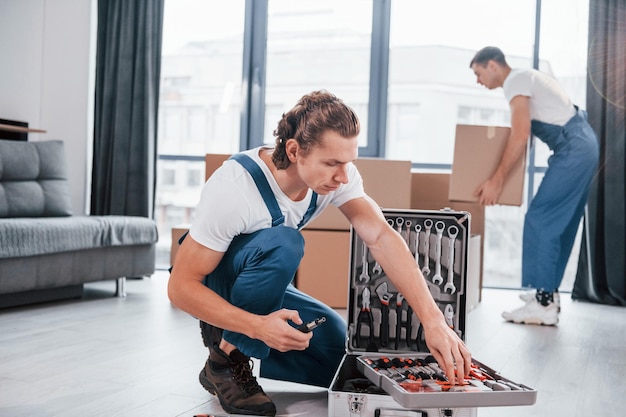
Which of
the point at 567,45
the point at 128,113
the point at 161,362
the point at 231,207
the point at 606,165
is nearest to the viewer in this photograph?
the point at 231,207

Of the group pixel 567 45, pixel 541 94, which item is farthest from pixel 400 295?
pixel 567 45

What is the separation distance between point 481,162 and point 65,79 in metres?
2.92

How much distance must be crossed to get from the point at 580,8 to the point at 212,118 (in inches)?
99.7

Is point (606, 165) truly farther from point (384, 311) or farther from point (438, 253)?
point (384, 311)

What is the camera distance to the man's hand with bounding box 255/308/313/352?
56.3 inches

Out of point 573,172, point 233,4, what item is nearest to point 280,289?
point 573,172

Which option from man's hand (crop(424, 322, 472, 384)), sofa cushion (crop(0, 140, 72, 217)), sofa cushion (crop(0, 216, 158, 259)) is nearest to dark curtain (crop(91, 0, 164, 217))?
sofa cushion (crop(0, 140, 72, 217))

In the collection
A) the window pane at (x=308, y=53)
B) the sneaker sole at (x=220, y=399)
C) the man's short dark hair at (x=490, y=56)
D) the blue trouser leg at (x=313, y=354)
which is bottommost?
the sneaker sole at (x=220, y=399)

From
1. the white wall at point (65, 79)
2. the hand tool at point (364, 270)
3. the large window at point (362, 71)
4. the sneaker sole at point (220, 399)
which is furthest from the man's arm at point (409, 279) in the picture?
the white wall at point (65, 79)

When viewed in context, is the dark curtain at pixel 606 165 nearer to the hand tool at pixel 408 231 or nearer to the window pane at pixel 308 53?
the window pane at pixel 308 53

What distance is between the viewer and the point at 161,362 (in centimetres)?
219

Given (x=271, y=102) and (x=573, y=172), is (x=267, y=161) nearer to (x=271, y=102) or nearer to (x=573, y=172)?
(x=573, y=172)

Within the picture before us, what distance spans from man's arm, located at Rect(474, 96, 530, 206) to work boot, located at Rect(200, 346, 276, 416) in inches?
72.8

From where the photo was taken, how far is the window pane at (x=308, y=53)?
4750 mm
